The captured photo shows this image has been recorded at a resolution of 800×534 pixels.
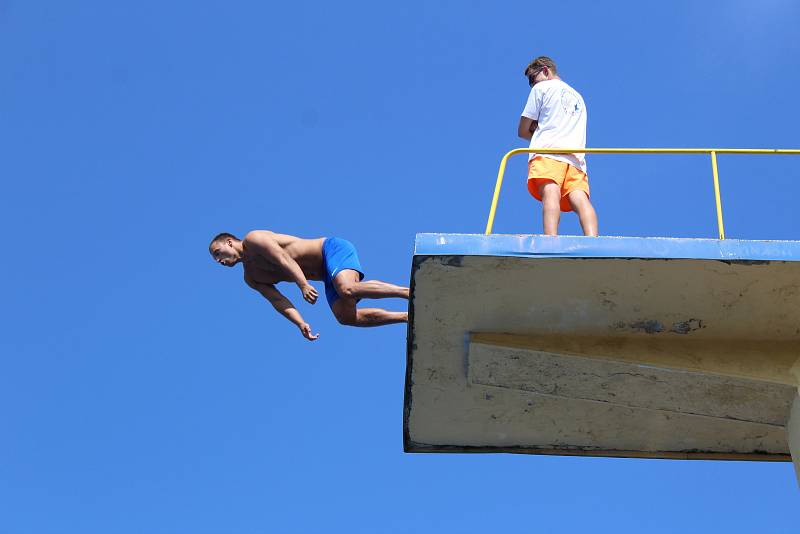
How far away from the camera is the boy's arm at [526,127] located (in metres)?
10.6

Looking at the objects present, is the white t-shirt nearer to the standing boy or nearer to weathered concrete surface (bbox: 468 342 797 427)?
the standing boy

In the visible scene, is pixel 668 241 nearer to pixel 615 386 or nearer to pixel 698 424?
pixel 615 386

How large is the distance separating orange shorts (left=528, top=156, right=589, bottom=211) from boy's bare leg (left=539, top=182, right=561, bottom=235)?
0.17 ft

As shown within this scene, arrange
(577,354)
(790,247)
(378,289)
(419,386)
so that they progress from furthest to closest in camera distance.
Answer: (378,289) → (419,386) → (577,354) → (790,247)

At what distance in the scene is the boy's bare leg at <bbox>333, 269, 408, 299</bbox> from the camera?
10.0 meters

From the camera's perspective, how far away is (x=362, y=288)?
1009 cm

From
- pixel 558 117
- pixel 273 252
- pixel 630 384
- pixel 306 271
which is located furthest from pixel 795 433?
pixel 273 252

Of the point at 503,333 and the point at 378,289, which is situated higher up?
the point at 378,289

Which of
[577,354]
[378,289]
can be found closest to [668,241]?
[577,354]

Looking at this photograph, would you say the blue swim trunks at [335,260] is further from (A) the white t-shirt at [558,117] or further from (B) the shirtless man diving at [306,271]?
(A) the white t-shirt at [558,117]

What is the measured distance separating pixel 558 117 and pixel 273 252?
8.87 ft

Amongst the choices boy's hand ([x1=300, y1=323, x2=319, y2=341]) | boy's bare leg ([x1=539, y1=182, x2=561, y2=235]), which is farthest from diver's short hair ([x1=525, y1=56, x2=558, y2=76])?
boy's hand ([x1=300, y1=323, x2=319, y2=341])

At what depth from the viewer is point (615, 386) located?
8961 mm

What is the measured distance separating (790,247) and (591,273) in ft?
4.40
